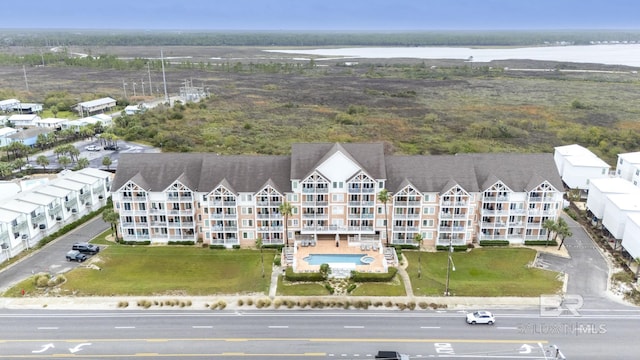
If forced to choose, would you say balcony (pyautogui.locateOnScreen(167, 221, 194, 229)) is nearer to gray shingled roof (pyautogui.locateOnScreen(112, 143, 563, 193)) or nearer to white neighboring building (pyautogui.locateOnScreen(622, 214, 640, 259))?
gray shingled roof (pyautogui.locateOnScreen(112, 143, 563, 193))

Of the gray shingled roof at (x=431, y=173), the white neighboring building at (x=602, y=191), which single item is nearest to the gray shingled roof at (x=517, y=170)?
the gray shingled roof at (x=431, y=173)

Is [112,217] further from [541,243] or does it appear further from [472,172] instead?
[541,243]

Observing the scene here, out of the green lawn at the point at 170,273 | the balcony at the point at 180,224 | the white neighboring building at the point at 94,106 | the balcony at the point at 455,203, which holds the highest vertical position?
the white neighboring building at the point at 94,106

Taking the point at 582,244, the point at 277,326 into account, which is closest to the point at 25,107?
the point at 277,326

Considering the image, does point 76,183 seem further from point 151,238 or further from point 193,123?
point 193,123

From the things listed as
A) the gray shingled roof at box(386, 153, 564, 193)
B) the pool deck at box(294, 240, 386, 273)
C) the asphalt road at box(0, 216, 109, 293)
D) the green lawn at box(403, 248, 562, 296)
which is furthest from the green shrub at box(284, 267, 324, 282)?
the asphalt road at box(0, 216, 109, 293)

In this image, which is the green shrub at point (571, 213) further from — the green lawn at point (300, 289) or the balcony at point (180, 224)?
the balcony at point (180, 224)

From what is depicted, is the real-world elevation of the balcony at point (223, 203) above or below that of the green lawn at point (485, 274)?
above
